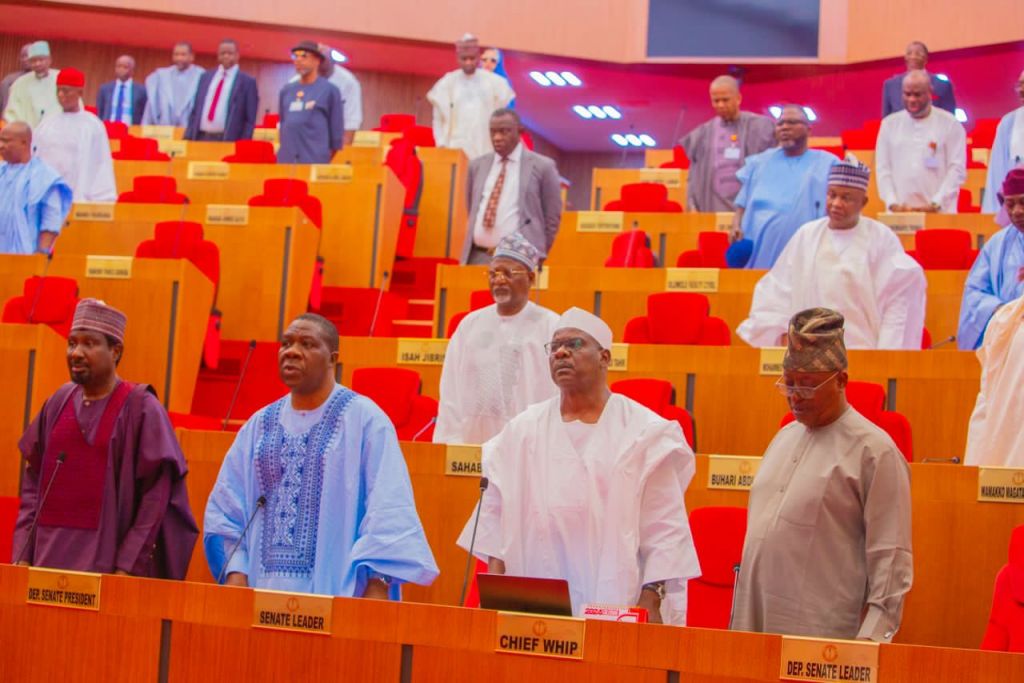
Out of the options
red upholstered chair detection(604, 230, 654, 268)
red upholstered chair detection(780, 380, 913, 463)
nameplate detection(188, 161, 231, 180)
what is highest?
nameplate detection(188, 161, 231, 180)

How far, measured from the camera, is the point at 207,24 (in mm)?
15344

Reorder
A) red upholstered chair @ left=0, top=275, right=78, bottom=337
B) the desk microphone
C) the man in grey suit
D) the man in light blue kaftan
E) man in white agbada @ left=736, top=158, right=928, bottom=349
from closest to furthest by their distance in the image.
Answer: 1. the man in light blue kaftan
2. the desk microphone
3. man in white agbada @ left=736, top=158, right=928, bottom=349
4. red upholstered chair @ left=0, top=275, right=78, bottom=337
5. the man in grey suit

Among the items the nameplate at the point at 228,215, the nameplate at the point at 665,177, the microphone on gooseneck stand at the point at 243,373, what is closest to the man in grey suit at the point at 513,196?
the microphone on gooseneck stand at the point at 243,373

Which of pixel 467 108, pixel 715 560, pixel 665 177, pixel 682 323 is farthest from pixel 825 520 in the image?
pixel 467 108

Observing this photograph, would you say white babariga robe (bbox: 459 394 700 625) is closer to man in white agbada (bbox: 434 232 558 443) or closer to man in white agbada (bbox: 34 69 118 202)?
man in white agbada (bbox: 434 232 558 443)

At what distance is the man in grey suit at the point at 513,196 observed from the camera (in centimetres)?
797

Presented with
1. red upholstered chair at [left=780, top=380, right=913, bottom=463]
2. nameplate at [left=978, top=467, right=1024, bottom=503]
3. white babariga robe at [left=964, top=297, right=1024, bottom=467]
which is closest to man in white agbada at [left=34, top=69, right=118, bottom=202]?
red upholstered chair at [left=780, top=380, right=913, bottom=463]

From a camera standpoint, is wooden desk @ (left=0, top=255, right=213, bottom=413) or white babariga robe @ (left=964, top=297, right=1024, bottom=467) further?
wooden desk @ (left=0, top=255, right=213, bottom=413)

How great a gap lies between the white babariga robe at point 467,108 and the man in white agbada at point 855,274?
247 inches

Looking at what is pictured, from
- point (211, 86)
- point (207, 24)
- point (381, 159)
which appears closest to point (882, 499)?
point (381, 159)

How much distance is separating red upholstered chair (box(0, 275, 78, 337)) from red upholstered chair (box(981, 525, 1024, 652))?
4.93m

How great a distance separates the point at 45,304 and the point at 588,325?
3.89 meters

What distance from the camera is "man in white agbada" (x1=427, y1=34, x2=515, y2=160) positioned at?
12.2m

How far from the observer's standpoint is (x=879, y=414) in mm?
5191
